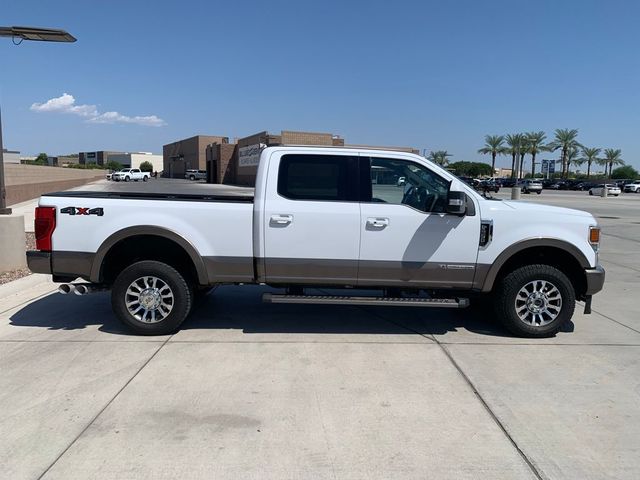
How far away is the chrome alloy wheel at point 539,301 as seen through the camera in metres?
5.77

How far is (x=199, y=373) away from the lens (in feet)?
15.6

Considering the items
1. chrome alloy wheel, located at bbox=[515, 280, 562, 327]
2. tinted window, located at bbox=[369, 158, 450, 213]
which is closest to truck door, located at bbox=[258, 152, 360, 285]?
tinted window, located at bbox=[369, 158, 450, 213]

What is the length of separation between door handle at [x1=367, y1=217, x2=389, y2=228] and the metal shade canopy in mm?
6972

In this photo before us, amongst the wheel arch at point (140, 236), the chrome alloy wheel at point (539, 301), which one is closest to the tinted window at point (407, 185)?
the chrome alloy wheel at point (539, 301)

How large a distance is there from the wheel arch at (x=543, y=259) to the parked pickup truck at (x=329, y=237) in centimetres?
2

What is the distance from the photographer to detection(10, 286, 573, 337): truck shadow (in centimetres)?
613

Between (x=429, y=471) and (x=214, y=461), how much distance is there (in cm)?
135

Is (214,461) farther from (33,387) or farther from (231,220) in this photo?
(231,220)

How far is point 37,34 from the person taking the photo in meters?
9.11

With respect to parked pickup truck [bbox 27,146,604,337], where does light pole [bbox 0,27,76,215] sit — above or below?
above

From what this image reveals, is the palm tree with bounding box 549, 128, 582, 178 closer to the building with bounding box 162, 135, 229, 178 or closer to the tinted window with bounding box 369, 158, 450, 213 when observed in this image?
the building with bounding box 162, 135, 229, 178

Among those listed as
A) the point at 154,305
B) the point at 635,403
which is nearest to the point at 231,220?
the point at 154,305

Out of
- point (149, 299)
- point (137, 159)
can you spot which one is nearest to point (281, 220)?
point (149, 299)

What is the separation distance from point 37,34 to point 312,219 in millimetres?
Result: 6839
